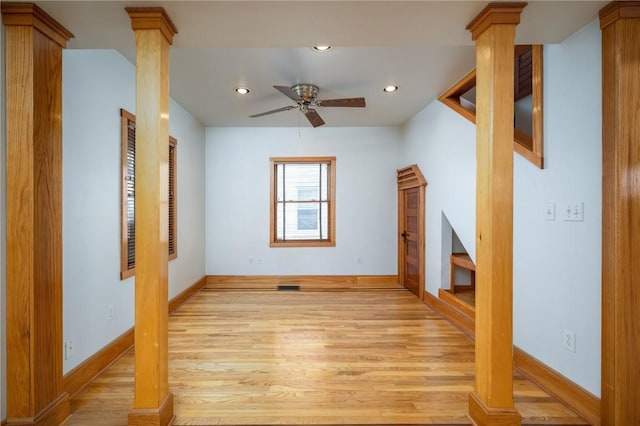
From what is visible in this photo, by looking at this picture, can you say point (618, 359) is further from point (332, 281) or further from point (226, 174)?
point (226, 174)

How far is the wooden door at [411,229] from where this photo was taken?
4809 millimetres

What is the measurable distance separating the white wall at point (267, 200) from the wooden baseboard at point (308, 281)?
0.09 m

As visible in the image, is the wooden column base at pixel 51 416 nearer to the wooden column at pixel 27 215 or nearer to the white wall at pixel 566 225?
the wooden column at pixel 27 215

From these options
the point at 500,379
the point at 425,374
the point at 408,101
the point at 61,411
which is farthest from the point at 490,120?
the point at 61,411

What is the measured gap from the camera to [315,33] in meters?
2.13

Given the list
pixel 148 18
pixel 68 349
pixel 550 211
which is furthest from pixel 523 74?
pixel 68 349

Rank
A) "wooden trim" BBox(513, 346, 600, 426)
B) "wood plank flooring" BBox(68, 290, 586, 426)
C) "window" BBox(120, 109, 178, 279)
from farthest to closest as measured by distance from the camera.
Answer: "window" BBox(120, 109, 178, 279)
"wood plank flooring" BBox(68, 290, 586, 426)
"wooden trim" BBox(513, 346, 600, 426)

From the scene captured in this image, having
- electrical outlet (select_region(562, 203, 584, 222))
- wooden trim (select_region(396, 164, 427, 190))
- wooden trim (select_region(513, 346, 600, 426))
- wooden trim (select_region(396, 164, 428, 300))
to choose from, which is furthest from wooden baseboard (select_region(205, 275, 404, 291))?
electrical outlet (select_region(562, 203, 584, 222))

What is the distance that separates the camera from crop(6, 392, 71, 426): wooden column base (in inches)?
72.0

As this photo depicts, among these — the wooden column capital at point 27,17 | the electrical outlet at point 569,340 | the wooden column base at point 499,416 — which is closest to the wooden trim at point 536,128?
the electrical outlet at point 569,340

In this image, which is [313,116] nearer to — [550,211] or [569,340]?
[550,211]

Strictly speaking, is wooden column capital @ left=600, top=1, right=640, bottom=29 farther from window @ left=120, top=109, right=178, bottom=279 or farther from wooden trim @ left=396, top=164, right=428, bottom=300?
window @ left=120, top=109, right=178, bottom=279

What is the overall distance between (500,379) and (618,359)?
2.18 ft

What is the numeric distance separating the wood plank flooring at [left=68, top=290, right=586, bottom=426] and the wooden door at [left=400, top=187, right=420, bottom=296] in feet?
3.14
